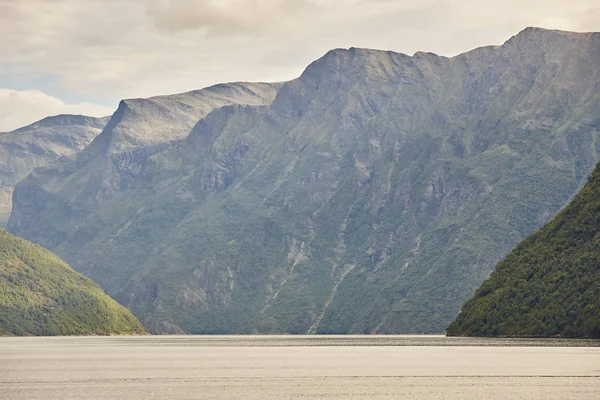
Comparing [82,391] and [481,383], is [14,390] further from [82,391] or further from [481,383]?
[481,383]

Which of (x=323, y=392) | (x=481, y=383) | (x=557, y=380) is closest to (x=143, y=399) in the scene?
(x=323, y=392)

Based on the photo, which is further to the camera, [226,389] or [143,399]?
[226,389]

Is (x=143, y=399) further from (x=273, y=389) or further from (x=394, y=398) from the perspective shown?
(x=394, y=398)

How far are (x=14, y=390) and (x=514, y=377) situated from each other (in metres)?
87.6

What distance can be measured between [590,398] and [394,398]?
28.7 m

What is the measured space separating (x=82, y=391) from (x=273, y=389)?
32.3 meters

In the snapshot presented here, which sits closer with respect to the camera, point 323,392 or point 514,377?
point 323,392

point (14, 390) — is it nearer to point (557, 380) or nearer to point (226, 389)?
point (226, 389)

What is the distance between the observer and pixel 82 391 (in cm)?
17375

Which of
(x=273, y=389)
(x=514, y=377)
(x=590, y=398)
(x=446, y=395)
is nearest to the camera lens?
(x=590, y=398)

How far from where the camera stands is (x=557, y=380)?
17550cm

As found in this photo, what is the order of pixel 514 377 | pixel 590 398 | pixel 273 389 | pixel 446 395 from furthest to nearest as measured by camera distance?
pixel 514 377 → pixel 273 389 → pixel 446 395 → pixel 590 398

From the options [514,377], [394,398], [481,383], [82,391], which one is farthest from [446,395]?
[82,391]

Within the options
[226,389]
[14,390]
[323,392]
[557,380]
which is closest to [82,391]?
[14,390]
